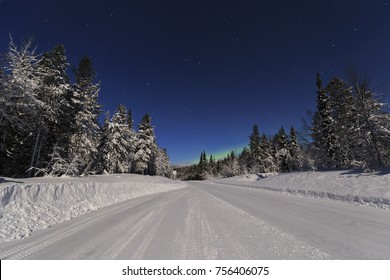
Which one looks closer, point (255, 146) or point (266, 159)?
point (266, 159)

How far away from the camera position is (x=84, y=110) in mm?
25750

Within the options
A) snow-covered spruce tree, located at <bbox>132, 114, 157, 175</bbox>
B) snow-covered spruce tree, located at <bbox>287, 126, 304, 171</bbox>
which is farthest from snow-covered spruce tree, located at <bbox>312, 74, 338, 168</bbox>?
snow-covered spruce tree, located at <bbox>132, 114, 157, 175</bbox>

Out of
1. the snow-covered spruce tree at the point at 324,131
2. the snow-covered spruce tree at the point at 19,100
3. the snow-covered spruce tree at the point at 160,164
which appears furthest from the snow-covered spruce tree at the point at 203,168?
the snow-covered spruce tree at the point at 19,100

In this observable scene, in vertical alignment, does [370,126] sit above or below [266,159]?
below

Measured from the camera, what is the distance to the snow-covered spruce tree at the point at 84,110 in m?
25.1

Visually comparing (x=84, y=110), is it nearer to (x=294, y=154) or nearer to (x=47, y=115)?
(x=47, y=115)

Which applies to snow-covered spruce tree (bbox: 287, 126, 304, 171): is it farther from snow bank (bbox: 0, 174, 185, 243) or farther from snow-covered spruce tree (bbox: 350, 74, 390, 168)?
snow bank (bbox: 0, 174, 185, 243)

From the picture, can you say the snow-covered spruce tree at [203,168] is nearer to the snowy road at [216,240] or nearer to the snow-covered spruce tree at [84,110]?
the snow-covered spruce tree at [84,110]

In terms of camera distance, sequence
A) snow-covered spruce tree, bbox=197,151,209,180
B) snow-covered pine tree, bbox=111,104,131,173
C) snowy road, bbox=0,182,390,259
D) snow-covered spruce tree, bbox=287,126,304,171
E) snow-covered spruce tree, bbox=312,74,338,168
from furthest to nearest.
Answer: snow-covered spruce tree, bbox=197,151,209,180 → snow-covered spruce tree, bbox=287,126,304,171 → snow-covered pine tree, bbox=111,104,131,173 → snow-covered spruce tree, bbox=312,74,338,168 → snowy road, bbox=0,182,390,259

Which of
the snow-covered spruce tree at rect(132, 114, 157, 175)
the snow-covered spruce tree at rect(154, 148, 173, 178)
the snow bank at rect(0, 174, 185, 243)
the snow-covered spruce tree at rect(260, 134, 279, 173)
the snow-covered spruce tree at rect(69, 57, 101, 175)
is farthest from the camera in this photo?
the snow-covered spruce tree at rect(154, 148, 173, 178)

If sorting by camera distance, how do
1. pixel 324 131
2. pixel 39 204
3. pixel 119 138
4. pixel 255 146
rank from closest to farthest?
pixel 39 204 → pixel 324 131 → pixel 119 138 → pixel 255 146

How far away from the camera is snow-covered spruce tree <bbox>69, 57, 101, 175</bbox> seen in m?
25.1

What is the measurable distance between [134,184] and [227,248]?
18.3m

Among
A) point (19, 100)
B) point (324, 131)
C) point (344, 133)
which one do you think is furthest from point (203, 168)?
point (19, 100)
